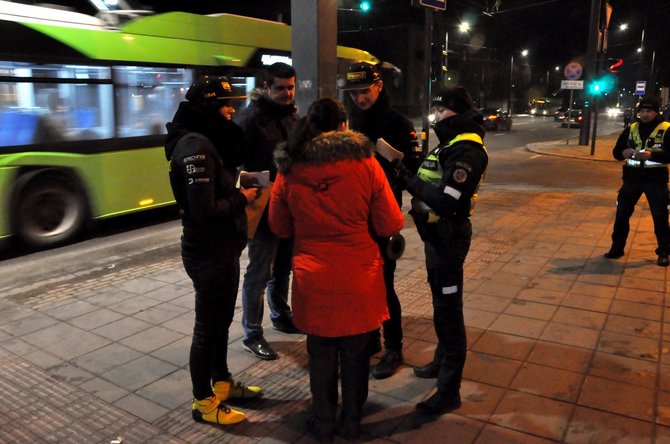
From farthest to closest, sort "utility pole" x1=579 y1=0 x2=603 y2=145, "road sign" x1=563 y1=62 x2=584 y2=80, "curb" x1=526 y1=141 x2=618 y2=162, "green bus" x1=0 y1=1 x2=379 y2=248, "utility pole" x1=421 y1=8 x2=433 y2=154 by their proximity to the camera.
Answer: "utility pole" x1=579 y1=0 x2=603 y2=145 → "road sign" x1=563 y1=62 x2=584 y2=80 → "curb" x1=526 y1=141 x2=618 y2=162 → "utility pole" x1=421 y1=8 x2=433 y2=154 → "green bus" x1=0 y1=1 x2=379 y2=248

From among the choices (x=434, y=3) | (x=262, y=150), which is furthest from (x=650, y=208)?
(x=262, y=150)

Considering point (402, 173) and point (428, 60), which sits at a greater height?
point (428, 60)

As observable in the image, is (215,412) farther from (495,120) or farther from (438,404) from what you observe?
(495,120)

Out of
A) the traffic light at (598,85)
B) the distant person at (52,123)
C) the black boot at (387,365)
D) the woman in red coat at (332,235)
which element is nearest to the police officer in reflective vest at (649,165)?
the black boot at (387,365)

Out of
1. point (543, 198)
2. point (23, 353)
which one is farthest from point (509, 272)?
point (543, 198)

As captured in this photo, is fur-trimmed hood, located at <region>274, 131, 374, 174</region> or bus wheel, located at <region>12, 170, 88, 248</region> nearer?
fur-trimmed hood, located at <region>274, 131, 374, 174</region>

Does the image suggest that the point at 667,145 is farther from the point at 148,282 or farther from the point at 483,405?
the point at 148,282

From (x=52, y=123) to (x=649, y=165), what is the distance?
23.4 feet

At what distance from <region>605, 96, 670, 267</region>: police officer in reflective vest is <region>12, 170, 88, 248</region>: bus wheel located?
6827mm

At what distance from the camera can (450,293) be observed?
3.27 metres

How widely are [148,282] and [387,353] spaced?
2976mm

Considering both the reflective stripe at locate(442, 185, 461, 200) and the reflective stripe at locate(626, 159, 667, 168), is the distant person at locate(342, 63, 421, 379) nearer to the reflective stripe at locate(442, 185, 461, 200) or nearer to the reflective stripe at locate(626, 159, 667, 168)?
the reflective stripe at locate(442, 185, 461, 200)

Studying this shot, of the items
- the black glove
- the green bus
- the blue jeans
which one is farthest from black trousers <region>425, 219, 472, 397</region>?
the green bus

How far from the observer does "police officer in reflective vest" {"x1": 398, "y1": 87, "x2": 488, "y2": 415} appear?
3094 mm
